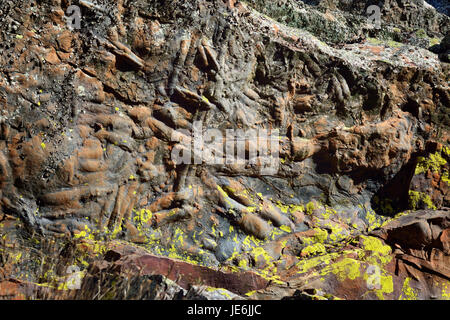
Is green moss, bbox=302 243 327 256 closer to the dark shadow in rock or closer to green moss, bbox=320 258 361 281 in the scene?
green moss, bbox=320 258 361 281

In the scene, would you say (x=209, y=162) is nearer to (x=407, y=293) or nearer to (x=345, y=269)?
(x=345, y=269)

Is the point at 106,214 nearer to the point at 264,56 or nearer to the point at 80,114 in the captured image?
the point at 80,114

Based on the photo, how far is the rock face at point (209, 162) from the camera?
3.18 metres

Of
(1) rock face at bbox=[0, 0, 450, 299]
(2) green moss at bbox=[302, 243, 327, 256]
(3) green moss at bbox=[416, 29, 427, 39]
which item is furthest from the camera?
(3) green moss at bbox=[416, 29, 427, 39]

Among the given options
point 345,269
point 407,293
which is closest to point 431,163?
point 407,293

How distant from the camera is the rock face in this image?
318 centimetres

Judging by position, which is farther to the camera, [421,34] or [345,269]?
[421,34]

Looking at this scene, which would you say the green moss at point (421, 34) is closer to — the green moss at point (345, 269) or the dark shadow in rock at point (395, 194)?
the dark shadow in rock at point (395, 194)

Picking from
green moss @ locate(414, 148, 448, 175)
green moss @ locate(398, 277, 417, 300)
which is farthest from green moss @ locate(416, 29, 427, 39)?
green moss @ locate(398, 277, 417, 300)

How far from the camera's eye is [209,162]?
4020 millimetres

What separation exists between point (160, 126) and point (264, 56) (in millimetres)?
1520

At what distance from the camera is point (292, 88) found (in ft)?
14.9

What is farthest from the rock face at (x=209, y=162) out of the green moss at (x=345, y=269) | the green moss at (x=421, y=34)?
the green moss at (x=421, y=34)

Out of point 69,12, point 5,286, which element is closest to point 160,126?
point 69,12
